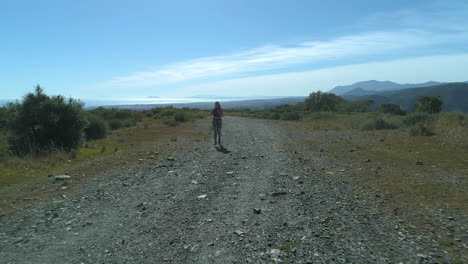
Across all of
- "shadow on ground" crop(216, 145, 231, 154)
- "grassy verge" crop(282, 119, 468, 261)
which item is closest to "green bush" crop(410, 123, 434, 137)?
"grassy verge" crop(282, 119, 468, 261)

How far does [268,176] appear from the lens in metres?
8.45

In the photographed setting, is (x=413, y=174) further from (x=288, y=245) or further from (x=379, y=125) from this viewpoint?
(x=379, y=125)

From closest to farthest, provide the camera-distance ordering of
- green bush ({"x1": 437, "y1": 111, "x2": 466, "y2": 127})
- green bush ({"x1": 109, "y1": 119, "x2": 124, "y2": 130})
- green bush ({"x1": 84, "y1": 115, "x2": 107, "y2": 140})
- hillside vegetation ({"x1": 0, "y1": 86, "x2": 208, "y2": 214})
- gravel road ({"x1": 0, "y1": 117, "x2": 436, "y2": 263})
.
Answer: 1. gravel road ({"x1": 0, "y1": 117, "x2": 436, "y2": 263})
2. hillside vegetation ({"x1": 0, "y1": 86, "x2": 208, "y2": 214})
3. green bush ({"x1": 437, "y1": 111, "x2": 466, "y2": 127})
4. green bush ({"x1": 84, "y1": 115, "x2": 107, "y2": 140})
5. green bush ({"x1": 109, "y1": 119, "x2": 124, "y2": 130})

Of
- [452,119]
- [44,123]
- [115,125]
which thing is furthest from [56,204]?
[115,125]

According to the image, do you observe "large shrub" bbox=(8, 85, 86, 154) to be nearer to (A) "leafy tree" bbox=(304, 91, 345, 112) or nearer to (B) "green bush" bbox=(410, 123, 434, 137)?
(B) "green bush" bbox=(410, 123, 434, 137)

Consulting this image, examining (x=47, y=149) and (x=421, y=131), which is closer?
(x=47, y=149)

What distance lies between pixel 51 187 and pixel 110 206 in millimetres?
2727

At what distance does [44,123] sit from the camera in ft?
52.1

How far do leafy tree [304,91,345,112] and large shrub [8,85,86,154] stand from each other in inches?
1798

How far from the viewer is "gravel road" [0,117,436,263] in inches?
166

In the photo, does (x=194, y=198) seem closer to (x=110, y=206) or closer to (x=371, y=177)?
(x=110, y=206)

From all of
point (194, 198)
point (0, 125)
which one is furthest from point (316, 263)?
point (0, 125)

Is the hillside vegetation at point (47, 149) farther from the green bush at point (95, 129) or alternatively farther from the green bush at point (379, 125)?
the green bush at point (379, 125)

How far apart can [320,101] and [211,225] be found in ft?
181
